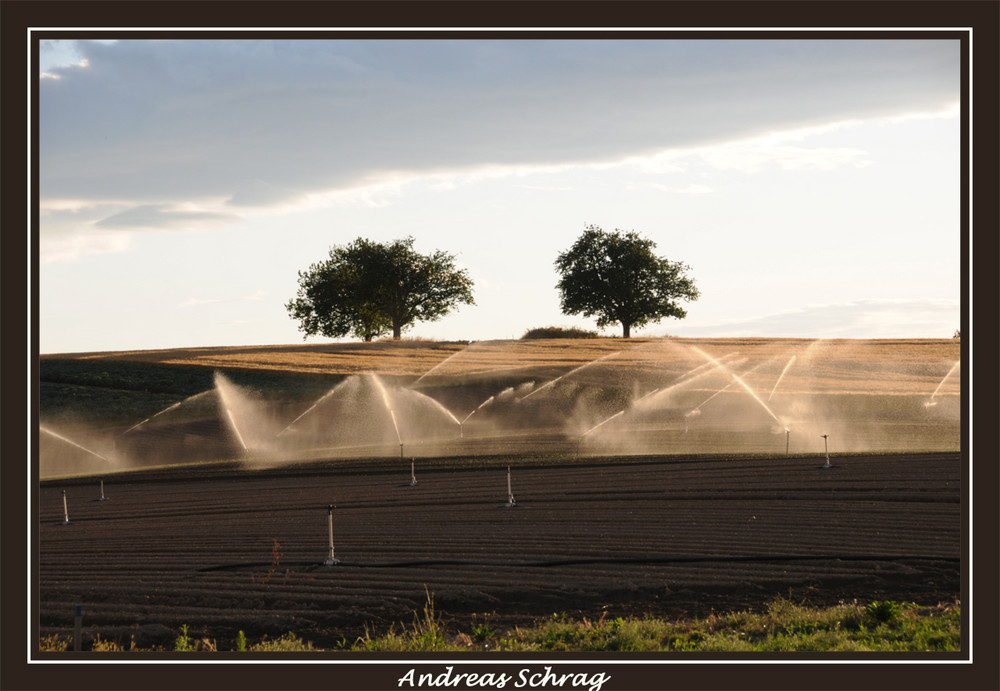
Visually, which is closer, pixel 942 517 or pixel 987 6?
pixel 987 6

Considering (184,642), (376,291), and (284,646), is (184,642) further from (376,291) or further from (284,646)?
(376,291)

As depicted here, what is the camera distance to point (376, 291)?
70.2m

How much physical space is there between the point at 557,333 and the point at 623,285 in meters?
6.33

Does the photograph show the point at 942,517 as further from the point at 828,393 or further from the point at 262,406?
the point at 262,406

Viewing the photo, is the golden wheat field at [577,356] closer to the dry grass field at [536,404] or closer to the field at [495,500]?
the dry grass field at [536,404]

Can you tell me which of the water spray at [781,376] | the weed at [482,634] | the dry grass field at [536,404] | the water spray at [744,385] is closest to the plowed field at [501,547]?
the weed at [482,634]

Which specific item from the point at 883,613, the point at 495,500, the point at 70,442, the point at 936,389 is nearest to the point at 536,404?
the point at 936,389

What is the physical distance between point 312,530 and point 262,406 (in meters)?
27.8

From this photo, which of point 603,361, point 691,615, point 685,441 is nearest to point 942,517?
point 691,615

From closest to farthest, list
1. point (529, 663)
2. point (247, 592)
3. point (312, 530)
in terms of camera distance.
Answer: point (529, 663)
point (247, 592)
point (312, 530)

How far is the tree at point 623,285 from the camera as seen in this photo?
73375mm

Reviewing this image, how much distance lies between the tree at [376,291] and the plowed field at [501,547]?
48.6 metres

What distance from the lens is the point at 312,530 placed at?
15.9 meters

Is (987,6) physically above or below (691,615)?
above
